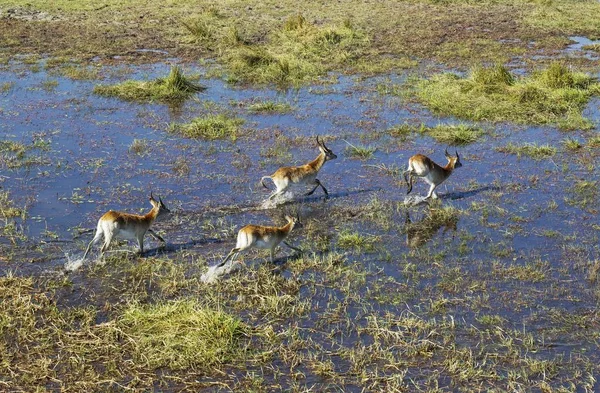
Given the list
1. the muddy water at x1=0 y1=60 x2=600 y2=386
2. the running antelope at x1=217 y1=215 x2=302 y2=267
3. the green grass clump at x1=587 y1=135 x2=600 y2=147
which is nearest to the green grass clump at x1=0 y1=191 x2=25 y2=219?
the muddy water at x1=0 y1=60 x2=600 y2=386

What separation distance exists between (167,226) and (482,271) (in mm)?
4478

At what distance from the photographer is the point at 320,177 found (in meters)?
12.7

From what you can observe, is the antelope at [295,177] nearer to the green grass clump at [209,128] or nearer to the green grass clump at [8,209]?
the green grass clump at [209,128]

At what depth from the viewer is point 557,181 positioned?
12305 mm

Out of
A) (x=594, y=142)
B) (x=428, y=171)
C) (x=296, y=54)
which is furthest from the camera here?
(x=296, y=54)

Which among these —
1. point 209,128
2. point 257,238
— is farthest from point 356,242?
point 209,128

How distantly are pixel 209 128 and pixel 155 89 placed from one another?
3.21 meters

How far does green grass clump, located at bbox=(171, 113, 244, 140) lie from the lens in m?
14.4

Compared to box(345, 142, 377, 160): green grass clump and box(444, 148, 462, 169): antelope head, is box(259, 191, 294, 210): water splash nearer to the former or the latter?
box(345, 142, 377, 160): green grass clump

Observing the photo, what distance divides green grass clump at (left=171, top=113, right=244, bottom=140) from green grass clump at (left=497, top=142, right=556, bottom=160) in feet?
17.3

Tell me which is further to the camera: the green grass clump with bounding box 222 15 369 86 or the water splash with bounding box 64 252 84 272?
the green grass clump with bounding box 222 15 369 86

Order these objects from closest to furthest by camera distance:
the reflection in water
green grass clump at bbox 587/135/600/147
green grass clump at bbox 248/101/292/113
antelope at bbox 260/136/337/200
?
the reflection in water → antelope at bbox 260/136/337/200 → green grass clump at bbox 587/135/600/147 → green grass clump at bbox 248/101/292/113

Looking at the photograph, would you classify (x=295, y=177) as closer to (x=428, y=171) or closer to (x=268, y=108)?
(x=428, y=171)

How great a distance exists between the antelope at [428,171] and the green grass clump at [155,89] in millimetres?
7103
